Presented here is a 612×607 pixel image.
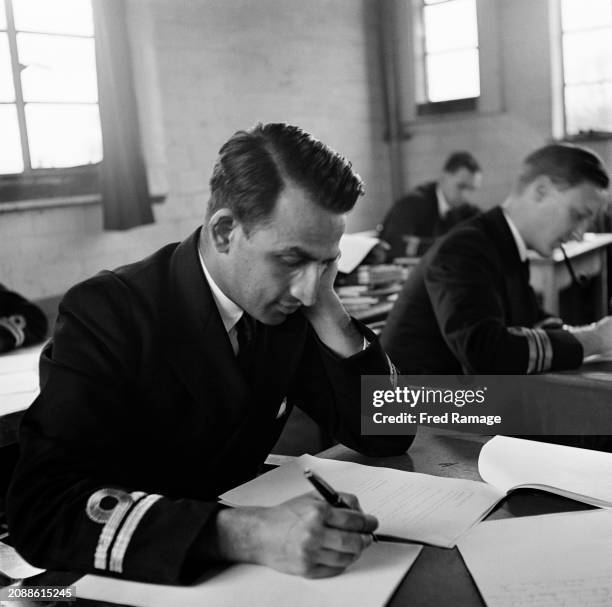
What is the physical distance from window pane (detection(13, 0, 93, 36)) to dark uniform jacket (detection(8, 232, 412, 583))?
11.3 ft

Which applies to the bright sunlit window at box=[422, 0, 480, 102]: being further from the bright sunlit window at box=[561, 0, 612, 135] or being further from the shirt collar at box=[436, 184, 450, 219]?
the shirt collar at box=[436, 184, 450, 219]

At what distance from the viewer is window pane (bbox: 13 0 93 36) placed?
14.0 feet

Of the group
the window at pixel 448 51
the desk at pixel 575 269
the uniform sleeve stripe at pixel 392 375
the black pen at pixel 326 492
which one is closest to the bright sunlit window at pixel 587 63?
the window at pixel 448 51

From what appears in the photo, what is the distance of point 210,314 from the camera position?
133 cm

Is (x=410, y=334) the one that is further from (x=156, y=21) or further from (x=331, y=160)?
(x=156, y=21)

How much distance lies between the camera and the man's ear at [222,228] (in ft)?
4.28

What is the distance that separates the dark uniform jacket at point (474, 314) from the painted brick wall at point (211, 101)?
8.54 feet

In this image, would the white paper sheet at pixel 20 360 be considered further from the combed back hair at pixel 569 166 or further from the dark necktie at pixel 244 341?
the combed back hair at pixel 569 166

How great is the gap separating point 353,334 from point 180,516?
63 centimetres

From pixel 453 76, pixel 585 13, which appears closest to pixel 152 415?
pixel 585 13

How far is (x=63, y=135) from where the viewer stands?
4.47m

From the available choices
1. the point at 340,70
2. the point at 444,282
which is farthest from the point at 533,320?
the point at 340,70

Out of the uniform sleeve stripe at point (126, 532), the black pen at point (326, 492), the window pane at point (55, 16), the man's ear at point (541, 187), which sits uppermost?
the window pane at point (55, 16)

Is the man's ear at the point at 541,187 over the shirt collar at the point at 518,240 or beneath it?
over
